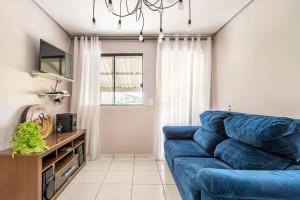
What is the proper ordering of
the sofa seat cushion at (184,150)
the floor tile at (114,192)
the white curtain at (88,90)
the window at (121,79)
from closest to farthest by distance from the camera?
the floor tile at (114,192) < the sofa seat cushion at (184,150) < the white curtain at (88,90) < the window at (121,79)

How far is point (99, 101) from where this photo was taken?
162 inches

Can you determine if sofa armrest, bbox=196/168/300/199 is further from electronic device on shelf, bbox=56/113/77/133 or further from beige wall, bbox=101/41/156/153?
beige wall, bbox=101/41/156/153

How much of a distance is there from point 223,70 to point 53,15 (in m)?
3.01

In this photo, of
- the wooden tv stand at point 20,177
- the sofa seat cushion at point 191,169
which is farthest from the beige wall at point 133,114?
the wooden tv stand at point 20,177

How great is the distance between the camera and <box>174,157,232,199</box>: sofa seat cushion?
67.8 inches

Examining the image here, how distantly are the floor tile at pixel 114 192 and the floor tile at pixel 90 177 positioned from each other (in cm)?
26

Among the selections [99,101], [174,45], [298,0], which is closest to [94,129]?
[99,101]

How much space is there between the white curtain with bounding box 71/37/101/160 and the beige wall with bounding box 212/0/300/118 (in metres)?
2.40

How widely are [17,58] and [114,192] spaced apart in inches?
79.4

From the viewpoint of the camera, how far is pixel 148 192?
266cm

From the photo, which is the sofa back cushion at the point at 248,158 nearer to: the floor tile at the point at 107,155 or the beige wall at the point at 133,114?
the beige wall at the point at 133,114

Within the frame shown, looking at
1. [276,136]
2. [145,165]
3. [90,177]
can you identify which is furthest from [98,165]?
[276,136]

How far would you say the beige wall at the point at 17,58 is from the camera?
7.36ft

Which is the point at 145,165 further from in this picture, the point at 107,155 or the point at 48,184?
the point at 48,184
